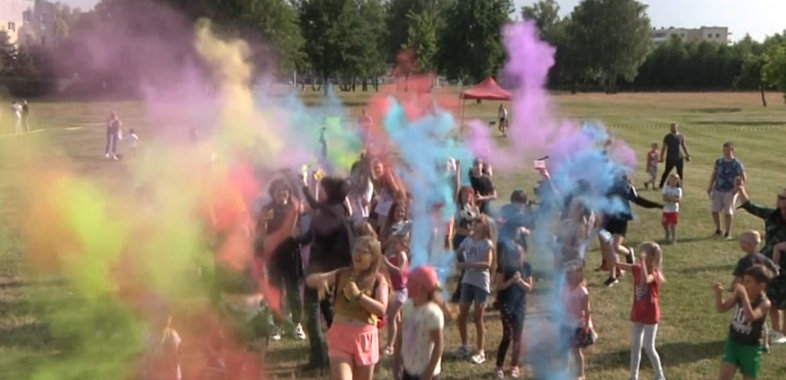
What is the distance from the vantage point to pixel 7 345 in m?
7.28

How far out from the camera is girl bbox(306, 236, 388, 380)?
5.28 meters

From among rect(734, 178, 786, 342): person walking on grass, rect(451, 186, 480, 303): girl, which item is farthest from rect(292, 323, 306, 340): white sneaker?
rect(734, 178, 786, 342): person walking on grass

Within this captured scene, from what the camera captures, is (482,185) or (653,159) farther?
(653,159)

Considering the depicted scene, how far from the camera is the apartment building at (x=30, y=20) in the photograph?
5730 mm

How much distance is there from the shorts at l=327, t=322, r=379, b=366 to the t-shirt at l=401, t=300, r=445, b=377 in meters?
0.26

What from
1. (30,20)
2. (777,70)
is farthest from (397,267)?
(777,70)

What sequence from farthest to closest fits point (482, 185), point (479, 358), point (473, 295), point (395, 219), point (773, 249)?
point (482, 185) → point (395, 219) → point (773, 249) → point (479, 358) → point (473, 295)

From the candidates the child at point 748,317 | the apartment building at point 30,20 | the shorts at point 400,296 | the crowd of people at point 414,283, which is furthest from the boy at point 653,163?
the apartment building at point 30,20

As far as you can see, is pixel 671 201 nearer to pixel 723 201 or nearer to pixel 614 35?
pixel 723 201

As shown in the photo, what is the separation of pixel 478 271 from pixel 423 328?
1.90 m

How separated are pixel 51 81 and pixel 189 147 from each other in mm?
1630

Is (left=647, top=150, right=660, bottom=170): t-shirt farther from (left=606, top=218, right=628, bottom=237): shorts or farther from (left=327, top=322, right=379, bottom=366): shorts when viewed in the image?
(left=327, top=322, right=379, bottom=366): shorts

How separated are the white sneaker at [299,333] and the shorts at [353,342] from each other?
2449mm

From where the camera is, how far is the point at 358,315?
5.32 meters
